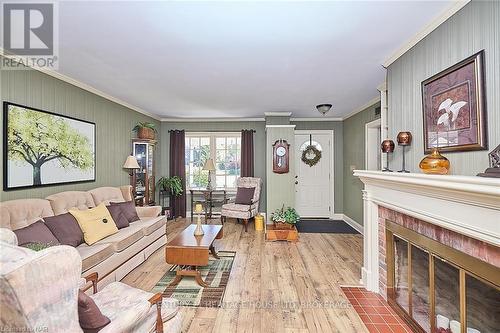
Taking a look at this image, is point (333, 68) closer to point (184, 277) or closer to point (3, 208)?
point (184, 277)

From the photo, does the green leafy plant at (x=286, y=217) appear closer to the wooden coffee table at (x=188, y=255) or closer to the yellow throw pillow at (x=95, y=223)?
the wooden coffee table at (x=188, y=255)

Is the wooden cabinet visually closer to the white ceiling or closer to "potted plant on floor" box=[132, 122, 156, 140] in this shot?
"potted plant on floor" box=[132, 122, 156, 140]

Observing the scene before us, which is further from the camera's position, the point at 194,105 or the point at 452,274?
the point at 194,105

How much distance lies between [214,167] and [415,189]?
4809 millimetres

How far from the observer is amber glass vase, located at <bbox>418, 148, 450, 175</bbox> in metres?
1.82

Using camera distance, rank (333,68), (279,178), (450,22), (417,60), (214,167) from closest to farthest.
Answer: (450,22) → (417,60) → (333,68) → (279,178) → (214,167)

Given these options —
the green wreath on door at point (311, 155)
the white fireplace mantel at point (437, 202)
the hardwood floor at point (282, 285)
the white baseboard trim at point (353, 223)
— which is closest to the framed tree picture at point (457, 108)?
the white fireplace mantel at point (437, 202)

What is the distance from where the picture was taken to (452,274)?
1.77 metres

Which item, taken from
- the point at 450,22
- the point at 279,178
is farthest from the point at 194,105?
the point at 450,22

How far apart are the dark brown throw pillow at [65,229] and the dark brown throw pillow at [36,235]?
0.09m

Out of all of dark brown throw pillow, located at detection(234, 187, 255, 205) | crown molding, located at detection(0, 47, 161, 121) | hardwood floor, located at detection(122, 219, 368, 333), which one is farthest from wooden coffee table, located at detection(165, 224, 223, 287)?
dark brown throw pillow, located at detection(234, 187, 255, 205)

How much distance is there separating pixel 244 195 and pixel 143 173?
2.18 m

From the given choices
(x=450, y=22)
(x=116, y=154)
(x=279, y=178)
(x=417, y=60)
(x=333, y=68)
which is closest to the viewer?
(x=450, y=22)

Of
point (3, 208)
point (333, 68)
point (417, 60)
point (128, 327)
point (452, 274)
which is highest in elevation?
point (333, 68)
